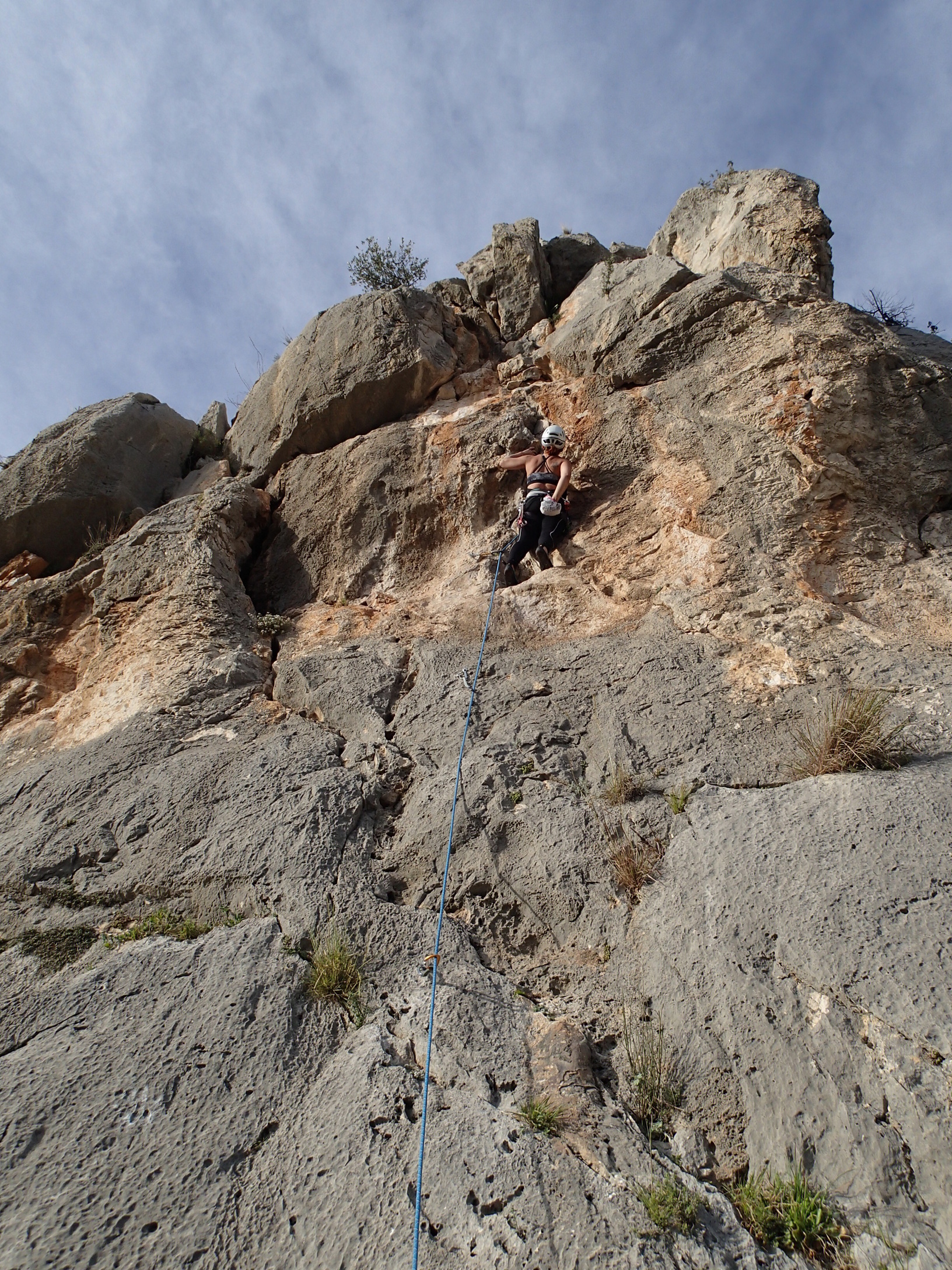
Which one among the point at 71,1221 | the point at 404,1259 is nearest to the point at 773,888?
the point at 404,1259

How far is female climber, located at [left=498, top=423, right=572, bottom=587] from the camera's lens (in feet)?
21.4

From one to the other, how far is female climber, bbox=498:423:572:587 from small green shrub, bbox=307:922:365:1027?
3.66 meters

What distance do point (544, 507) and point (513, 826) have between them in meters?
2.96

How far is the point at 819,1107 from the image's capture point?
3.01 metres

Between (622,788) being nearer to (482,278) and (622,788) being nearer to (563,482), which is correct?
(563,482)

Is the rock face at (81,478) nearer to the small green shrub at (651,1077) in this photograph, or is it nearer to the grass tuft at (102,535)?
the grass tuft at (102,535)

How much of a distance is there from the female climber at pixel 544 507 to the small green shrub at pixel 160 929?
12.2 ft

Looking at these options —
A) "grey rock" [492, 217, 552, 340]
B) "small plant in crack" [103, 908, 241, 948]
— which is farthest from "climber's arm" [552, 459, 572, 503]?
"small plant in crack" [103, 908, 241, 948]

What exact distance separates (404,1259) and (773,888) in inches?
85.8

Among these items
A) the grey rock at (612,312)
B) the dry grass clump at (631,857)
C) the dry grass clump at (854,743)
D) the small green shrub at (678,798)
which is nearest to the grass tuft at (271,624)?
the dry grass clump at (631,857)

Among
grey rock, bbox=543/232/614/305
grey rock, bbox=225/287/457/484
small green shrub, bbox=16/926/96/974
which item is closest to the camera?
small green shrub, bbox=16/926/96/974

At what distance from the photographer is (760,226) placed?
26.4 ft

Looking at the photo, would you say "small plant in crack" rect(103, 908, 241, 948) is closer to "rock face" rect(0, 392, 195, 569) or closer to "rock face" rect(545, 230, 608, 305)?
"rock face" rect(0, 392, 195, 569)

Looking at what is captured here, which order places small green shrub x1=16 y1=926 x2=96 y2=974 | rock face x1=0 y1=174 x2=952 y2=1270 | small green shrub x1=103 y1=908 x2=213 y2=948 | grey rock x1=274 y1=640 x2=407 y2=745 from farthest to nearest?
grey rock x1=274 y1=640 x2=407 y2=745 < small green shrub x1=103 y1=908 x2=213 y2=948 < small green shrub x1=16 y1=926 x2=96 y2=974 < rock face x1=0 y1=174 x2=952 y2=1270
